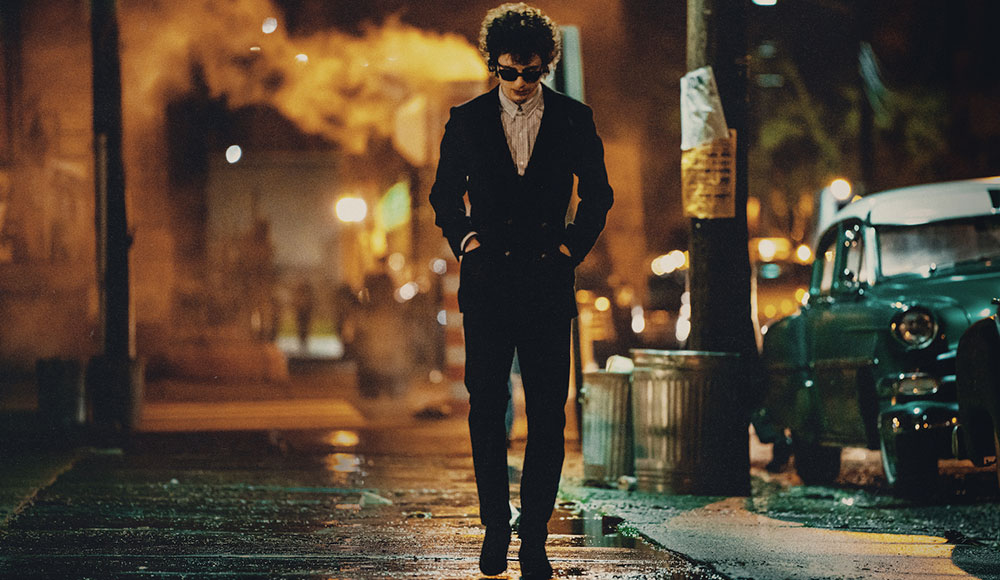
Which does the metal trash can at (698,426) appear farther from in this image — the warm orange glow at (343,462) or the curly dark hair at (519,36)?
the curly dark hair at (519,36)

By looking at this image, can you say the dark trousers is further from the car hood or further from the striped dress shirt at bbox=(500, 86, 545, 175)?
the car hood

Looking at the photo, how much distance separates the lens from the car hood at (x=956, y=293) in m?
7.96

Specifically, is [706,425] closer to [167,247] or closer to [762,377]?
[762,377]

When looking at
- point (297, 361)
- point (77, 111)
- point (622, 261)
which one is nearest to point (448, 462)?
point (77, 111)

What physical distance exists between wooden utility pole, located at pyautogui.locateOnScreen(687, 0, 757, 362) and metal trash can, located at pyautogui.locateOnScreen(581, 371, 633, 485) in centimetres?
61

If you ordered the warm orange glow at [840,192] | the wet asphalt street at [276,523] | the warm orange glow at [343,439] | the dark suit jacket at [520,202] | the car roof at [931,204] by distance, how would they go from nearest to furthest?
1. the dark suit jacket at [520,202]
2. the wet asphalt street at [276,523]
3. the car roof at [931,204]
4. the warm orange glow at [343,439]
5. the warm orange glow at [840,192]

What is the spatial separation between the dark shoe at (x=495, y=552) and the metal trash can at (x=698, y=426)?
137 inches

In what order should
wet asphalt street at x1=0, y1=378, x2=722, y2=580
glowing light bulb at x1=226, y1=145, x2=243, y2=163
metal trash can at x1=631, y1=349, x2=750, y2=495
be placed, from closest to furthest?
wet asphalt street at x1=0, y1=378, x2=722, y2=580 → metal trash can at x1=631, y1=349, x2=750, y2=495 → glowing light bulb at x1=226, y1=145, x2=243, y2=163

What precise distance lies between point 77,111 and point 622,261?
2000 centimetres

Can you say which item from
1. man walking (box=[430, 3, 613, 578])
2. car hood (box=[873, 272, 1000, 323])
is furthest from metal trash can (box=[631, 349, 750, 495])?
man walking (box=[430, 3, 613, 578])

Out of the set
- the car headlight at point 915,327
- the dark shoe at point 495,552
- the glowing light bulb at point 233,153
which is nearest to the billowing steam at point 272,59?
the glowing light bulb at point 233,153

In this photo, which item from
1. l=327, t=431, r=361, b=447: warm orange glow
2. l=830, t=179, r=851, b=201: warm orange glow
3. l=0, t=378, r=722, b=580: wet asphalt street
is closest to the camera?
l=0, t=378, r=722, b=580: wet asphalt street

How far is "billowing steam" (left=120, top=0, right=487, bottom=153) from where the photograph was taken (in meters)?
18.3

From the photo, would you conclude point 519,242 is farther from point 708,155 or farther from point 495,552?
point 708,155
